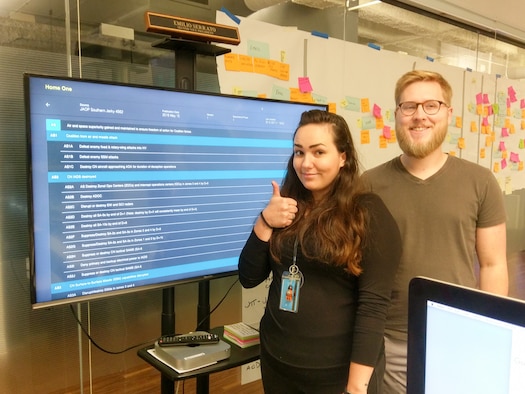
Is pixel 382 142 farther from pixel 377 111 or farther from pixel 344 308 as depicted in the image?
pixel 344 308

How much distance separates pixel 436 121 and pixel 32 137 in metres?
1.33

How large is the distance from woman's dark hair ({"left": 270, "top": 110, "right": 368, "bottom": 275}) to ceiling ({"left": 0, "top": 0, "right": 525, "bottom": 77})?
1120 millimetres

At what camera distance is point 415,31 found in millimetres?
3316

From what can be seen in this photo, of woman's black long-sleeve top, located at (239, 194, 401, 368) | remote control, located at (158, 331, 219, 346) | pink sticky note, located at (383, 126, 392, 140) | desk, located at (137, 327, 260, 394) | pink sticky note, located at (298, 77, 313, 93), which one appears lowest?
desk, located at (137, 327, 260, 394)

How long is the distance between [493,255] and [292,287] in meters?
0.77

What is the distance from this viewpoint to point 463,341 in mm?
558

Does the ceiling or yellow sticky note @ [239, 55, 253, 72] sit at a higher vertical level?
the ceiling

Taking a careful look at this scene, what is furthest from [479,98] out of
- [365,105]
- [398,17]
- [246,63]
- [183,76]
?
[183,76]

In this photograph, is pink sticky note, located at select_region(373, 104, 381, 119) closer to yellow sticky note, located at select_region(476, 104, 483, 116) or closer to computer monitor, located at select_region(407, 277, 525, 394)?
yellow sticky note, located at select_region(476, 104, 483, 116)

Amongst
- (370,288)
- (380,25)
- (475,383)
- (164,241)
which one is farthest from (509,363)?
(380,25)

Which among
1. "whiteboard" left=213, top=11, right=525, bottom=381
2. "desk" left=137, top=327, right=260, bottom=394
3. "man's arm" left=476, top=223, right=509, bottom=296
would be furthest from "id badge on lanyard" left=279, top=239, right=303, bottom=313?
"whiteboard" left=213, top=11, right=525, bottom=381

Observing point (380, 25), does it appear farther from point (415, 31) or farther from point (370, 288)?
point (370, 288)

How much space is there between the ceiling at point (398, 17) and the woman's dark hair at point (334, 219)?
1120 mm

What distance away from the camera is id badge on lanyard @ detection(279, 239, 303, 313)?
50.3 inches
